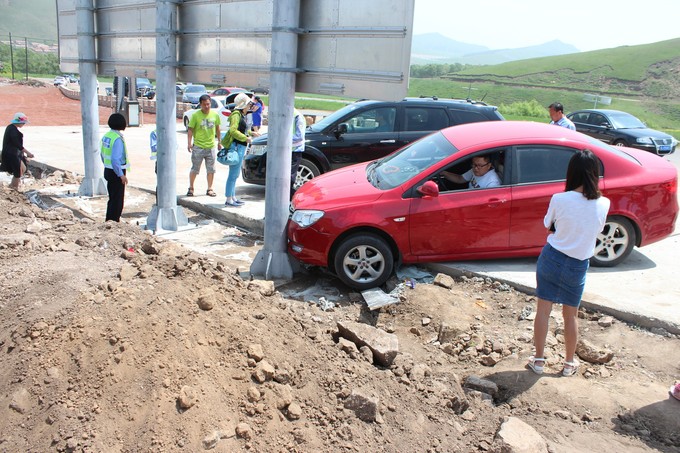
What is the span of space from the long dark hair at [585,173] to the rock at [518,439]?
1.73 metres

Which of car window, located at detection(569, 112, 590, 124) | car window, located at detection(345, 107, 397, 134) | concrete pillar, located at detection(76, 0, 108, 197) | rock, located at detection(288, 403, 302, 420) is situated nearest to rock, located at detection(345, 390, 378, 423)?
rock, located at detection(288, 403, 302, 420)

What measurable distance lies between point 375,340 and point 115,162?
4.95m

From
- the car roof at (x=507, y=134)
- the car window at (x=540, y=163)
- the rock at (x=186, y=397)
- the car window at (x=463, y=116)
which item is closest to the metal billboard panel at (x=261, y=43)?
the car roof at (x=507, y=134)

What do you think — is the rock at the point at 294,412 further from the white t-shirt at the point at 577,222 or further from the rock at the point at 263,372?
the white t-shirt at the point at 577,222

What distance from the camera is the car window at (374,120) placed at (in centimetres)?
1031

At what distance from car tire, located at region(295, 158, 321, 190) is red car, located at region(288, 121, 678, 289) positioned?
341cm

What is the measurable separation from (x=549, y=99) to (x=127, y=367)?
6294cm

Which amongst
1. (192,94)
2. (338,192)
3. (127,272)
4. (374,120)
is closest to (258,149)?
(374,120)

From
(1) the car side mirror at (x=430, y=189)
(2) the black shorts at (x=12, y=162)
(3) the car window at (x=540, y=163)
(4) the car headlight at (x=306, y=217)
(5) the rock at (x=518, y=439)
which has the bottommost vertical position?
(5) the rock at (x=518, y=439)

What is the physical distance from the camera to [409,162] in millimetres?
6957

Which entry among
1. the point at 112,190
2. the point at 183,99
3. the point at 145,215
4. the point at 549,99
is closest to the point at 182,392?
the point at 112,190

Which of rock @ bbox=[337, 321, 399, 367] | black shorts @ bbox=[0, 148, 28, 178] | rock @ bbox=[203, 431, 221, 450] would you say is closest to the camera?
rock @ bbox=[203, 431, 221, 450]

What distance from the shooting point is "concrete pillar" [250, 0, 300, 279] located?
634 centimetres

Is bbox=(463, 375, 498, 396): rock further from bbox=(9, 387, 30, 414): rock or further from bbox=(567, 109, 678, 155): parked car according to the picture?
bbox=(567, 109, 678, 155): parked car
